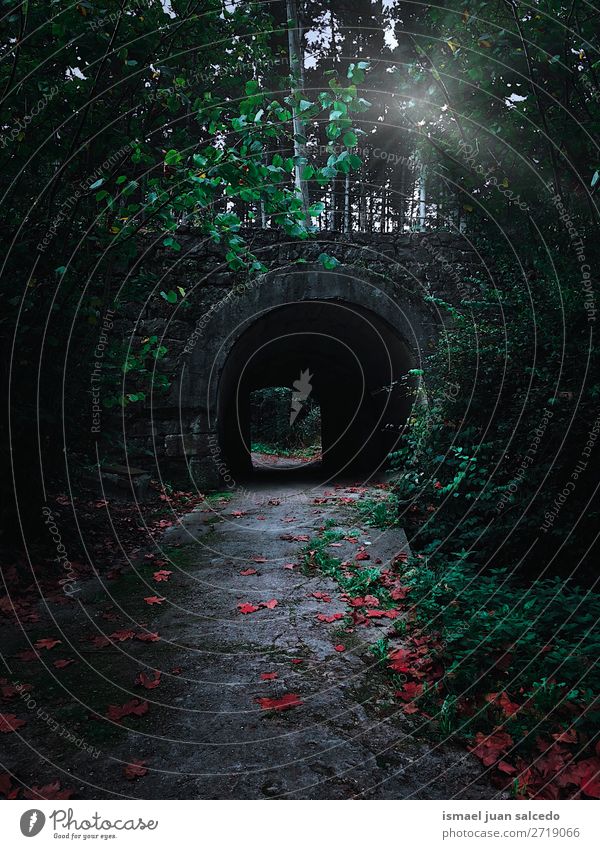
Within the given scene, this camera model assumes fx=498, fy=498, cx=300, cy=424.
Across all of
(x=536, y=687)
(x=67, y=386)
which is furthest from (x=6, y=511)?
(x=536, y=687)

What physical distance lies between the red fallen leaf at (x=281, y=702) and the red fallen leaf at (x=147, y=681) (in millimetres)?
615

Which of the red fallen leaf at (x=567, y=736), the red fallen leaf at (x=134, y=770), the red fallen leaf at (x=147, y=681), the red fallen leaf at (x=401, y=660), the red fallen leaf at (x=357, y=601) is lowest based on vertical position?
the red fallen leaf at (x=147, y=681)

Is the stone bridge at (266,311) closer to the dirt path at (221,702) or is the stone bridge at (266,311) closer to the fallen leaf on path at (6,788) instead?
the dirt path at (221,702)

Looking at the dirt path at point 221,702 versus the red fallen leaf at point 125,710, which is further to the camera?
the red fallen leaf at point 125,710

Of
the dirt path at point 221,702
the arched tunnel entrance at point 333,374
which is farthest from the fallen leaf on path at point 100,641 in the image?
the arched tunnel entrance at point 333,374

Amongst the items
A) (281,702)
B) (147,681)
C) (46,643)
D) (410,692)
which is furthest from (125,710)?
(410,692)

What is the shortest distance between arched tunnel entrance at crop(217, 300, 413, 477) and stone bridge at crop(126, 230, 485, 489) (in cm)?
6

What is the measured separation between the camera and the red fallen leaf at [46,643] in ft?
10.6

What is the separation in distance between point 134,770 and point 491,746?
1546 mm

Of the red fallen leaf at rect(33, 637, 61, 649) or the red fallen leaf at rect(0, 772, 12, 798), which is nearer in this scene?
the red fallen leaf at rect(0, 772, 12, 798)

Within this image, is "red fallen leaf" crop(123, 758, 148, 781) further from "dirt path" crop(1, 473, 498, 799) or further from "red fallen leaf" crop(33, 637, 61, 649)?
"red fallen leaf" crop(33, 637, 61, 649)

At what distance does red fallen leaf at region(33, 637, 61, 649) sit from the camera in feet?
10.6

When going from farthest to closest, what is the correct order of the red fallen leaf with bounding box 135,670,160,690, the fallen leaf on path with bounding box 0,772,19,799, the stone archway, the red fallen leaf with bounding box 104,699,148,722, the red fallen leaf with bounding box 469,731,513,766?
1. the stone archway
2. the red fallen leaf with bounding box 135,670,160,690
3. the red fallen leaf with bounding box 104,699,148,722
4. the red fallen leaf with bounding box 469,731,513,766
5. the fallen leaf on path with bounding box 0,772,19,799

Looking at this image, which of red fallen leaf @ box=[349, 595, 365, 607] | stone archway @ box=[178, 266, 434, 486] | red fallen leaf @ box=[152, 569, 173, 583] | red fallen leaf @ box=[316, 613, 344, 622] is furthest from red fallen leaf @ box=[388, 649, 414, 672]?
stone archway @ box=[178, 266, 434, 486]
